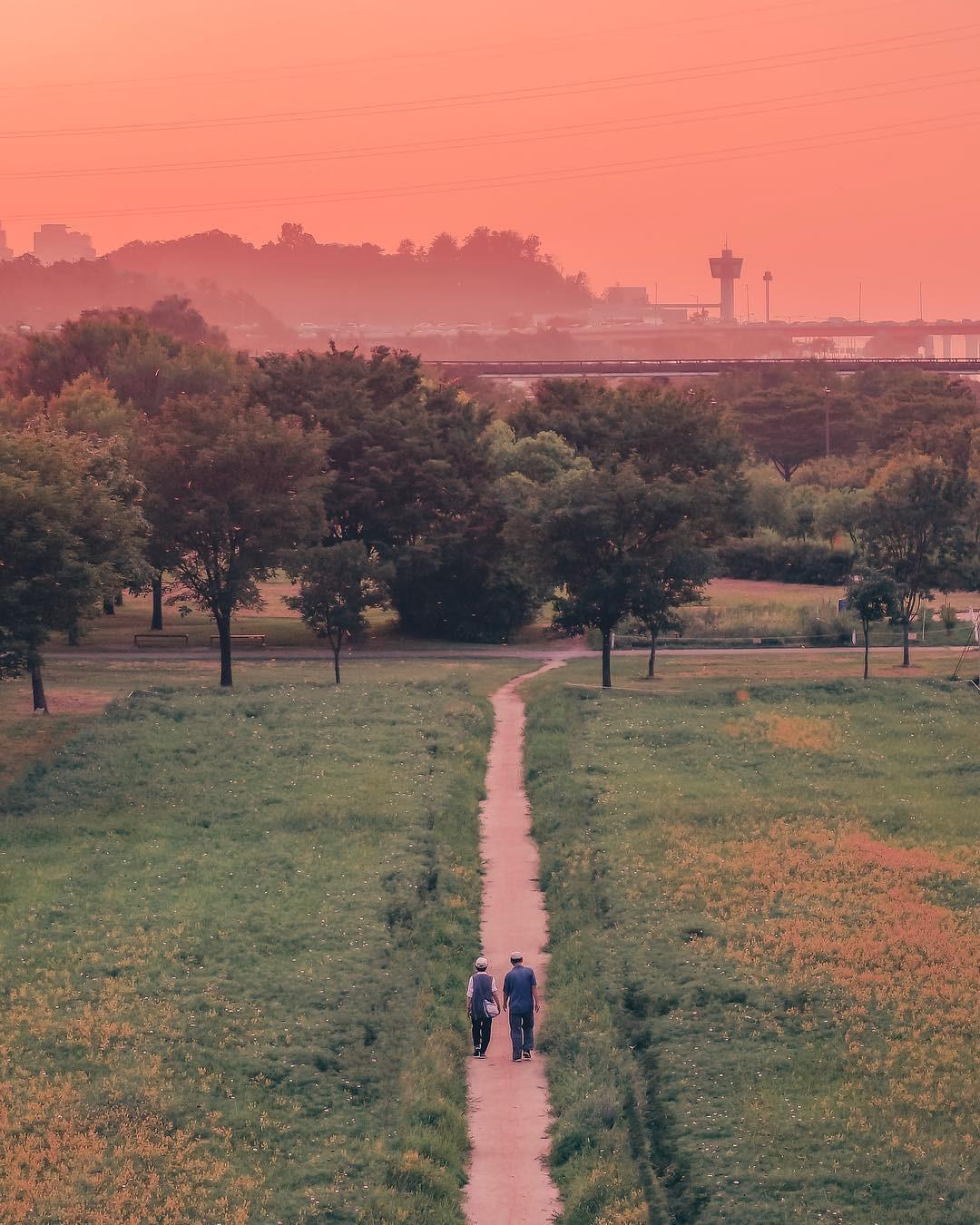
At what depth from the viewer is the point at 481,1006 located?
27469 mm

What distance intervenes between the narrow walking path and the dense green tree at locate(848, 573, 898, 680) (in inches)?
1034

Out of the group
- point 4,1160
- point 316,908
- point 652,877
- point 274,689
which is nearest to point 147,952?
point 316,908

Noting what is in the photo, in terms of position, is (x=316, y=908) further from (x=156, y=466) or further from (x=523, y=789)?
(x=156, y=466)

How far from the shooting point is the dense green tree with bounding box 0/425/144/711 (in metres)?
48.0

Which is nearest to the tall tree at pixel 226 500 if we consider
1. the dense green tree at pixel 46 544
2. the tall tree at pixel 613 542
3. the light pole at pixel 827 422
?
the tall tree at pixel 613 542

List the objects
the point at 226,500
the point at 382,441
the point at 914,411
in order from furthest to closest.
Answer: the point at 914,411 → the point at 382,441 → the point at 226,500

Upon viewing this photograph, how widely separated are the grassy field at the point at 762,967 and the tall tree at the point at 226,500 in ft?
56.9

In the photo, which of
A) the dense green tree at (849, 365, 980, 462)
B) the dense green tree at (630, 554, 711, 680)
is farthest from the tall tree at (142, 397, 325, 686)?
the dense green tree at (849, 365, 980, 462)

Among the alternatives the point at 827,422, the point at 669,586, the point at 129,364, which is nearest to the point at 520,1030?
the point at 669,586

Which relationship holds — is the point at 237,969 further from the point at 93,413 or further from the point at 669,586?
the point at 93,413

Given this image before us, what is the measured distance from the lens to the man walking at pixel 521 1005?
90.0 ft

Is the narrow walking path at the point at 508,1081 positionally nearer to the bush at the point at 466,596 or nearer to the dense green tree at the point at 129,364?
the bush at the point at 466,596

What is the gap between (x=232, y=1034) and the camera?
27.8 meters

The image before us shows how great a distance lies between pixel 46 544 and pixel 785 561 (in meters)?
65.9
